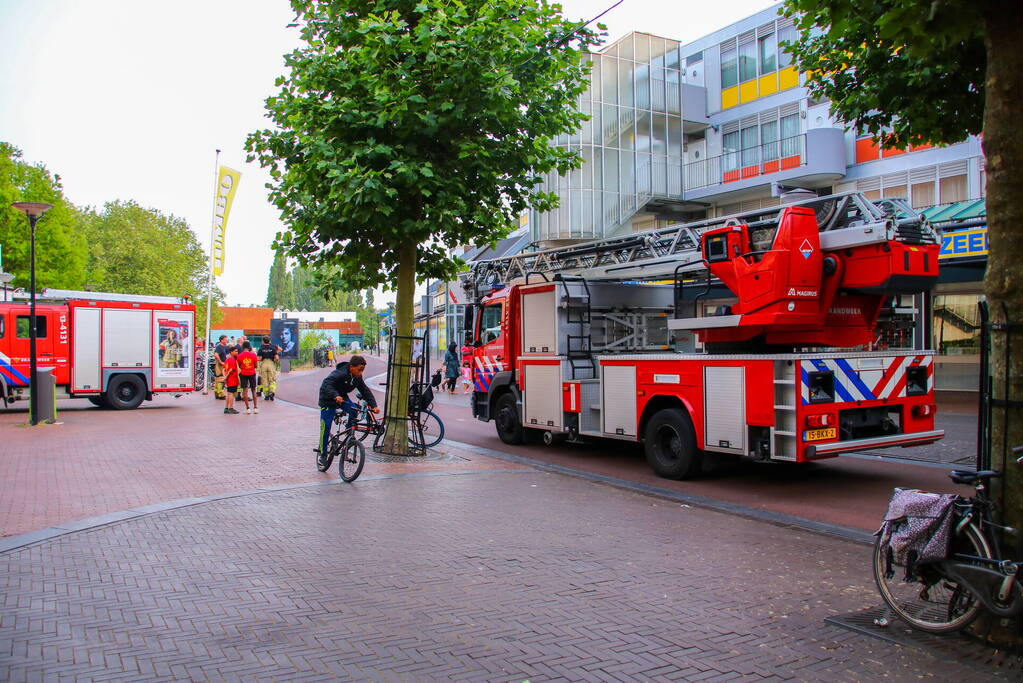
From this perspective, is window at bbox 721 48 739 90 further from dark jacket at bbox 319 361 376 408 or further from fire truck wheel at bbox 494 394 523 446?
dark jacket at bbox 319 361 376 408

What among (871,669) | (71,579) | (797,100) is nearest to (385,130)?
(71,579)

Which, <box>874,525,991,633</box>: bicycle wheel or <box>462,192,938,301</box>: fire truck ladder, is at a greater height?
<box>462,192,938,301</box>: fire truck ladder

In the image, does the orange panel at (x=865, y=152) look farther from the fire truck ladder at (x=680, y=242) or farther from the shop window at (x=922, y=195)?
the fire truck ladder at (x=680, y=242)

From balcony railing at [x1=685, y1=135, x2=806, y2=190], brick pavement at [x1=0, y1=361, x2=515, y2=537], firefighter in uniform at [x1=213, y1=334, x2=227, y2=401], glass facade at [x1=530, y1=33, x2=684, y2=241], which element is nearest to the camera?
brick pavement at [x1=0, y1=361, x2=515, y2=537]

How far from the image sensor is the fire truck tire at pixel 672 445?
32.3ft

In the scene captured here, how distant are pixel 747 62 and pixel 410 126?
20637 millimetres

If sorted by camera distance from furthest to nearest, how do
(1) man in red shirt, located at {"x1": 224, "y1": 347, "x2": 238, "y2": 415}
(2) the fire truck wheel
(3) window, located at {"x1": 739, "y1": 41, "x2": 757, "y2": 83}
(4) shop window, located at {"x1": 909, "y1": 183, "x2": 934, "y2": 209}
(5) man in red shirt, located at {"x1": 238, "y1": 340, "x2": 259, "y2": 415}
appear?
(3) window, located at {"x1": 739, "y1": 41, "x2": 757, "y2": 83} < (4) shop window, located at {"x1": 909, "y1": 183, "x2": 934, "y2": 209} < (5) man in red shirt, located at {"x1": 238, "y1": 340, "x2": 259, "y2": 415} < (1) man in red shirt, located at {"x1": 224, "y1": 347, "x2": 238, "y2": 415} < (2) the fire truck wheel

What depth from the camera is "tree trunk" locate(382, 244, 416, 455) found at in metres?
12.0

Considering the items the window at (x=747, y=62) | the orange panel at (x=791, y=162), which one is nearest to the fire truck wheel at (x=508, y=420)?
the orange panel at (x=791, y=162)

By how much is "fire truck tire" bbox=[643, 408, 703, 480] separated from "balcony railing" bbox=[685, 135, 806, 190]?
16.4 m

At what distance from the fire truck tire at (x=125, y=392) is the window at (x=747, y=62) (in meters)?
21.5

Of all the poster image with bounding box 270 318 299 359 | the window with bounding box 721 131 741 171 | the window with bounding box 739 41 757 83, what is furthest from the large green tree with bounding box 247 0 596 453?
the poster image with bounding box 270 318 299 359

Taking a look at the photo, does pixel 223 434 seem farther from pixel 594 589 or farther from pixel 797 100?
pixel 797 100

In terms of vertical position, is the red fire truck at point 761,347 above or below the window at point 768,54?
below
